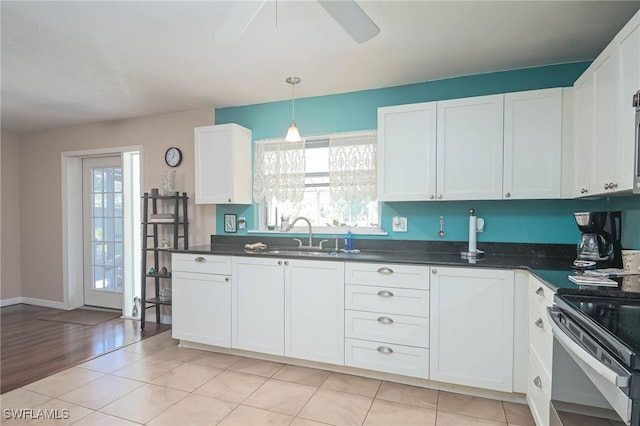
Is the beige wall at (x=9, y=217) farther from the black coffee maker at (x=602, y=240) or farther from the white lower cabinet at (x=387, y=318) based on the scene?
the black coffee maker at (x=602, y=240)

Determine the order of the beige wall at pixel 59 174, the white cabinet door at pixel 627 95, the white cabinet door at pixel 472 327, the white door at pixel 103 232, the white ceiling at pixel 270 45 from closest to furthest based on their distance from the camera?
the white cabinet door at pixel 627 95 < the white ceiling at pixel 270 45 < the white cabinet door at pixel 472 327 < the beige wall at pixel 59 174 < the white door at pixel 103 232

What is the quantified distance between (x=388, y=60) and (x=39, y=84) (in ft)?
10.0

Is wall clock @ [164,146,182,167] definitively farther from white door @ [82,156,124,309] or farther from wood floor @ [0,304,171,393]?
wood floor @ [0,304,171,393]

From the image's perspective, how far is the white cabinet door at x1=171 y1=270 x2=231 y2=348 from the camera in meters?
3.03

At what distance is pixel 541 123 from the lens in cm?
244

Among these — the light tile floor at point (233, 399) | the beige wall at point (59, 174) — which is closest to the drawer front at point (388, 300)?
the light tile floor at point (233, 399)

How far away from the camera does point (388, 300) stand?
2.51 metres

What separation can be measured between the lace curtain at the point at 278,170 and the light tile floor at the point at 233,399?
1595 mm

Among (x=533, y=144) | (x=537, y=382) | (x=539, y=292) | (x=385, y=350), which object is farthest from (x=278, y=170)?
(x=537, y=382)

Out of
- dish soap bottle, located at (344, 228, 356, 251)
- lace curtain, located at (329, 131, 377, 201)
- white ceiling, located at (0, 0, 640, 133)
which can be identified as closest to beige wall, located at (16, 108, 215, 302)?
white ceiling, located at (0, 0, 640, 133)

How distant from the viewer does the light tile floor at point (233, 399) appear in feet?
6.90

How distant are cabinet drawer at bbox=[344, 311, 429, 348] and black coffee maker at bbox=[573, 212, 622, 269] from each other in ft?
3.50

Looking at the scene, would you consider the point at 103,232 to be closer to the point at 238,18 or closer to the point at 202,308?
A: the point at 202,308

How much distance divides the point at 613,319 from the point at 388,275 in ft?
4.61
